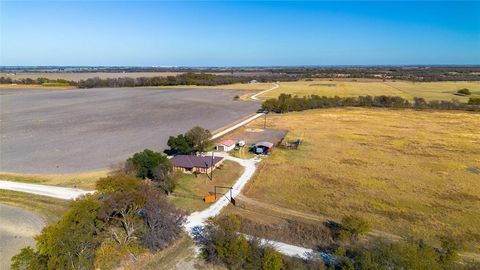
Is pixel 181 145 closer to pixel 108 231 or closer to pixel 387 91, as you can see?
pixel 108 231

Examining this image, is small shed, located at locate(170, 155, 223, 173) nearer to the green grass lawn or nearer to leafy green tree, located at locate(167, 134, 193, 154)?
the green grass lawn

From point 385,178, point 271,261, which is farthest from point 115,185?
point 385,178

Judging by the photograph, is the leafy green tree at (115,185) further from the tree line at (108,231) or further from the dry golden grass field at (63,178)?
the dry golden grass field at (63,178)

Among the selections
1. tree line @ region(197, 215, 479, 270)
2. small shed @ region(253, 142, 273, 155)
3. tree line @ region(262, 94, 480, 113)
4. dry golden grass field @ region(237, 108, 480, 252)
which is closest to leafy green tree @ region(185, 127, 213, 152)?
small shed @ region(253, 142, 273, 155)

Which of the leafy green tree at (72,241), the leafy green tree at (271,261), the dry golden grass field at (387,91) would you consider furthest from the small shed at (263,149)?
the dry golden grass field at (387,91)

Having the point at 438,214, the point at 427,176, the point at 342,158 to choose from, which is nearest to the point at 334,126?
the point at 342,158
